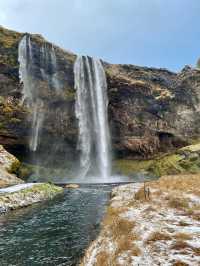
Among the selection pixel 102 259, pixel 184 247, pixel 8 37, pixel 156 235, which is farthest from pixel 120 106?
pixel 184 247

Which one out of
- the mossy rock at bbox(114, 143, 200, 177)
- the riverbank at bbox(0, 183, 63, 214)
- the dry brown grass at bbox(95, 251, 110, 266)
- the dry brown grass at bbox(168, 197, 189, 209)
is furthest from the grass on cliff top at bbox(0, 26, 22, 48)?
the dry brown grass at bbox(95, 251, 110, 266)

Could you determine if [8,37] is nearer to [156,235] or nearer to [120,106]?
[120,106]

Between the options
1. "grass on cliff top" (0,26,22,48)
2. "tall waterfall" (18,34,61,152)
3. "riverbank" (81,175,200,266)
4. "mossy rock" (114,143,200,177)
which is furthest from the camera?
"tall waterfall" (18,34,61,152)

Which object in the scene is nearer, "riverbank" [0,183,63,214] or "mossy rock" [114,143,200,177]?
"riverbank" [0,183,63,214]

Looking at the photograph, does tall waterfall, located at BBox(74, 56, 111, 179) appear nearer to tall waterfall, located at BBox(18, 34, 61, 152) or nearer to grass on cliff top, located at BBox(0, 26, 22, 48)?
tall waterfall, located at BBox(18, 34, 61, 152)

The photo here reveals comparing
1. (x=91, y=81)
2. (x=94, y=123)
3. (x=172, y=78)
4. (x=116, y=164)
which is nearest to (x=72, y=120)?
(x=94, y=123)

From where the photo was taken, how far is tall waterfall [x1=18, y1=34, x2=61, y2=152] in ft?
199

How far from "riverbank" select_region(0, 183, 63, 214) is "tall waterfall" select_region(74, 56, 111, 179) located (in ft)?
93.5

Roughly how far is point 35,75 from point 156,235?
5776 centimetres

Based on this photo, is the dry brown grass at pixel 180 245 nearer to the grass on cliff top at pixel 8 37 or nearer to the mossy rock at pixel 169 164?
the mossy rock at pixel 169 164

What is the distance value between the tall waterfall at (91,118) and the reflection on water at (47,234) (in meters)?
38.6

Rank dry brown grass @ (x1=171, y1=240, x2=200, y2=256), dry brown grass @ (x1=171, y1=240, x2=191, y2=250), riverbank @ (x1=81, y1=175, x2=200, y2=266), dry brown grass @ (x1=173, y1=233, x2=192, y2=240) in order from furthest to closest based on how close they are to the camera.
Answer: dry brown grass @ (x1=173, y1=233, x2=192, y2=240) < dry brown grass @ (x1=171, y1=240, x2=191, y2=250) < riverbank @ (x1=81, y1=175, x2=200, y2=266) < dry brown grass @ (x1=171, y1=240, x2=200, y2=256)

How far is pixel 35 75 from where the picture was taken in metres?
61.7

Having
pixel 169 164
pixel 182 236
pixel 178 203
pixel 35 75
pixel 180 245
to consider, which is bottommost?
pixel 180 245
